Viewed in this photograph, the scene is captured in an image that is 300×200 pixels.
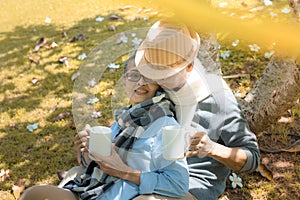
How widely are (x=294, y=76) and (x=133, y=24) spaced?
10.2 feet

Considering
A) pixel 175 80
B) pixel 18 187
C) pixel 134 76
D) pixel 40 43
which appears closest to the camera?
pixel 175 80

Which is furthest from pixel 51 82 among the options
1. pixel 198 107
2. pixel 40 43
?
pixel 198 107

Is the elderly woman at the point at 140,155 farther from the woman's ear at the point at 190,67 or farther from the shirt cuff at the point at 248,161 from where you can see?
the shirt cuff at the point at 248,161

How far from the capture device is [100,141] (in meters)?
2.29

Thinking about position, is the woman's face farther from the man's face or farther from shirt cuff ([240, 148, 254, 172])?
shirt cuff ([240, 148, 254, 172])

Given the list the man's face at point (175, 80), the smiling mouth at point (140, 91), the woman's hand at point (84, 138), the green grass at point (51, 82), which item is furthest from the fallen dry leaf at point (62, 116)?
the man's face at point (175, 80)

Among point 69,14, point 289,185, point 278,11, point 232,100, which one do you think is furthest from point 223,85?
point 69,14

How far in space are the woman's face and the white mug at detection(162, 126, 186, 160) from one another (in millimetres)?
262

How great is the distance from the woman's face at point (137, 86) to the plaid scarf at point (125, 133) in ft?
0.13

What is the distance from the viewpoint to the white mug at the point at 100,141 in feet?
7.44

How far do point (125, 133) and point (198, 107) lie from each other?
1.37 feet

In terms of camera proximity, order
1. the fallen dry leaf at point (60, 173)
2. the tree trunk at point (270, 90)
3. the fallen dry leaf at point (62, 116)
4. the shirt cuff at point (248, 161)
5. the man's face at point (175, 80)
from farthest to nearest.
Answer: the fallen dry leaf at point (62, 116) < the fallen dry leaf at point (60, 173) < the tree trunk at point (270, 90) < the shirt cuff at point (248, 161) < the man's face at point (175, 80)

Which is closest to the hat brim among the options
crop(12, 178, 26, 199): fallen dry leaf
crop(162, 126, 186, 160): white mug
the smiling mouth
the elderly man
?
the elderly man

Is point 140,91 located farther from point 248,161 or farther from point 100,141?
point 248,161
